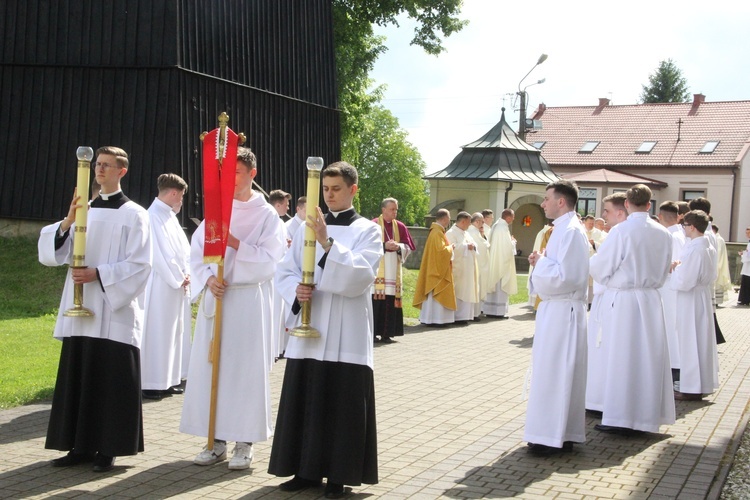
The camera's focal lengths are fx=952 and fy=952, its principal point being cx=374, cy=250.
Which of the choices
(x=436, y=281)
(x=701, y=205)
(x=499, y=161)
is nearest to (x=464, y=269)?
(x=436, y=281)

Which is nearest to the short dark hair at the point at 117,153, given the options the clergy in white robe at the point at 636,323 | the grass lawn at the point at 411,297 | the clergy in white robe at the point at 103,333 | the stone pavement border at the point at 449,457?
the clergy in white robe at the point at 103,333

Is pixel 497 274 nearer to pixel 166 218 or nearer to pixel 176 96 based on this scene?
pixel 176 96

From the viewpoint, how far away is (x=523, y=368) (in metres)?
12.7

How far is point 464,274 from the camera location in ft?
60.5

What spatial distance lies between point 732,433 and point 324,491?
4429 mm

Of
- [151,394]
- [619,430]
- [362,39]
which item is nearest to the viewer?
[619,430]

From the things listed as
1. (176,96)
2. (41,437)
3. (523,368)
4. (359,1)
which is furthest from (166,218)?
(359,1)

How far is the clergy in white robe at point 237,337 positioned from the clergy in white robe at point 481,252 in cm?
1267

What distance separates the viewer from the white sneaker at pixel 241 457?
6.88 metres

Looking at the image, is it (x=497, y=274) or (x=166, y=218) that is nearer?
(x=166, y=218)

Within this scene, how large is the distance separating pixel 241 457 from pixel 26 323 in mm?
8501

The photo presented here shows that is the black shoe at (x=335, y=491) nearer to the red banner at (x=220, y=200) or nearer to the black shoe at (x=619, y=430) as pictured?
the red banner at (x=220, y=200)

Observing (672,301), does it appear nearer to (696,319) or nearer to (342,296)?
(696,319)

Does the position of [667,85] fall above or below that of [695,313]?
above
